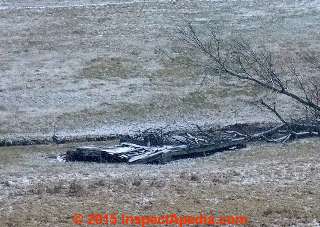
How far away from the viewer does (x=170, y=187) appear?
56.7ft

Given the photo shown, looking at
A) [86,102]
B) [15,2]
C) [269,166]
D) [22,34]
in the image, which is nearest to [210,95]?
[86,102]

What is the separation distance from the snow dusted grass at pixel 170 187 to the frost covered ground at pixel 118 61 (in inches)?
213

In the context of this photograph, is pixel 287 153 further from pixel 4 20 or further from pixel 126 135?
pixel 4 20

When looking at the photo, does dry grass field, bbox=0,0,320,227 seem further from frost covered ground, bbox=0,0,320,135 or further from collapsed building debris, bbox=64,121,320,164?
collapsed building debris, bbox=64,121,320,164

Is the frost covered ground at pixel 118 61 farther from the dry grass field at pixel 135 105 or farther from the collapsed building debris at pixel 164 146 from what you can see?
the collapsed building debris at pixel 164 146

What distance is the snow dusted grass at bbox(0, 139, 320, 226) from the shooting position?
49.0ft

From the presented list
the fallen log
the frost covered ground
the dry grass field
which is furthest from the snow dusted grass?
the frost covered ground

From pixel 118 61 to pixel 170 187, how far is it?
1927 centimetres

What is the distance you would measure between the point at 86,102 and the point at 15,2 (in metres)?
21.3

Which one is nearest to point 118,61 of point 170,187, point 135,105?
point 135,105

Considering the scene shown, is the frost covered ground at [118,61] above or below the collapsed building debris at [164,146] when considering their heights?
above

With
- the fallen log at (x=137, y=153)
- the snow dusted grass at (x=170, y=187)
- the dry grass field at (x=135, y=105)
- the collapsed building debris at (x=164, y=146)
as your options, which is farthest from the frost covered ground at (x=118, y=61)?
the snow dusted grass at (x=170, y=187)

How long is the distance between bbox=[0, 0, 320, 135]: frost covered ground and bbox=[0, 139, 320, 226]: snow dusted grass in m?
5.42

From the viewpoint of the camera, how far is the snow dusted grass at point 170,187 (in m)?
14.9
